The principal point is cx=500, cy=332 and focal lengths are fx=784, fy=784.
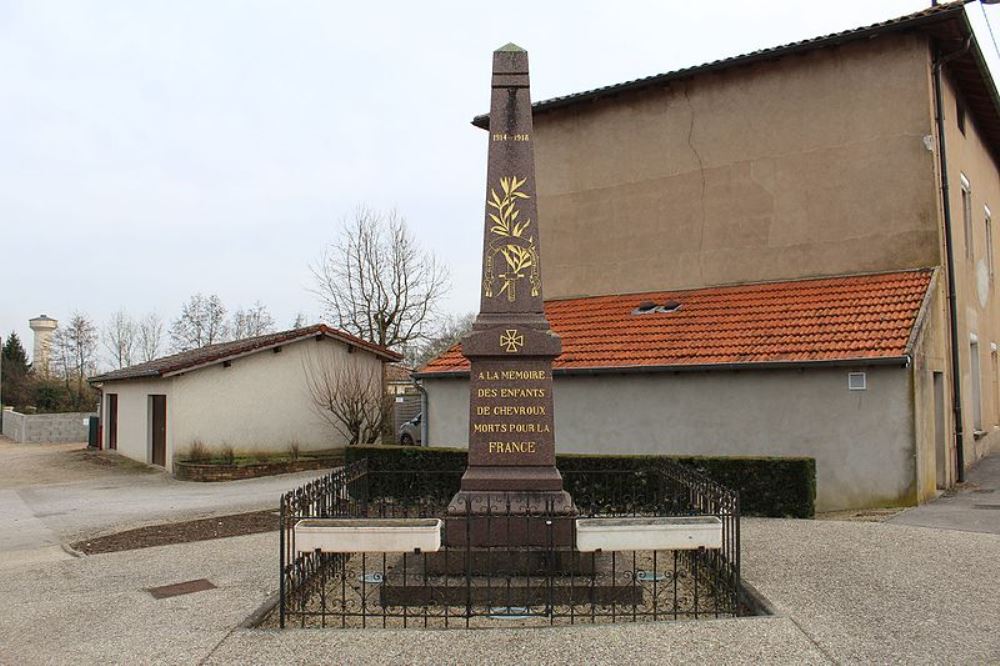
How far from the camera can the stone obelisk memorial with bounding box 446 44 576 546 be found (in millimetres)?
7238

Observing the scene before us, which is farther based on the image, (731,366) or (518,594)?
(731,366)

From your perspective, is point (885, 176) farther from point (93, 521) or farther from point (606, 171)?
point (93, 521)

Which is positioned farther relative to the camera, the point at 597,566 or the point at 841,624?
the point at 597,566

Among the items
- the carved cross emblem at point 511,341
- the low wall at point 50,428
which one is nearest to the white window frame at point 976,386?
the carved cross emblem at point 511,341

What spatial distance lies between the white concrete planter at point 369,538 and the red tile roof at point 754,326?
8.31 metres

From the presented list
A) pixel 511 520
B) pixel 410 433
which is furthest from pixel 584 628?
pixel 410 433

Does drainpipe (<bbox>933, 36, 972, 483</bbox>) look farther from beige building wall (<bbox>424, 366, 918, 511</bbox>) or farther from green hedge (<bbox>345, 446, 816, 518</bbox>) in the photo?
green hedge (<bbox>345, 446, 816, 518</bbox>)

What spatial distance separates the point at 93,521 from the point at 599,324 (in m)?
9.92

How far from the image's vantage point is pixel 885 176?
14.4 meters

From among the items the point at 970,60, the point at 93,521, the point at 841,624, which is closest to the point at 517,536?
the point at 841,624

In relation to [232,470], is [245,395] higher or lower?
higher

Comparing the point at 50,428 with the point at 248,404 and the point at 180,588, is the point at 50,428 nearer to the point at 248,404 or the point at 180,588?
the point at 248,404

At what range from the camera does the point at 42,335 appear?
206ft

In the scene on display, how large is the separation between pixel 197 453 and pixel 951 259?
17947mm
